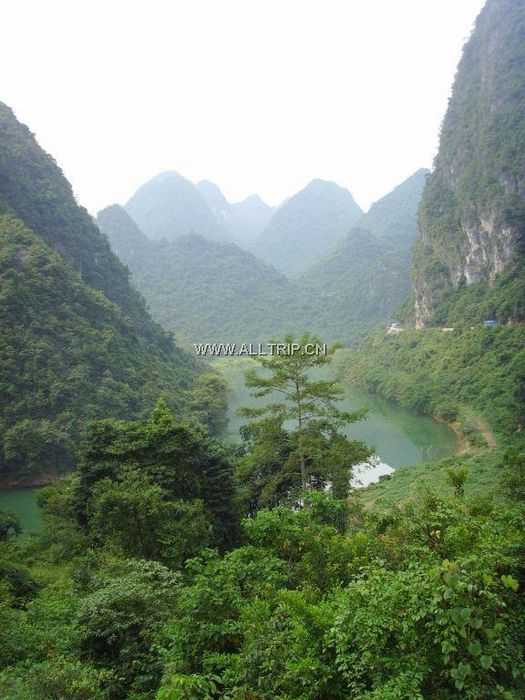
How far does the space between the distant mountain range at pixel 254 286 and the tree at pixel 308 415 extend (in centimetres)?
5718

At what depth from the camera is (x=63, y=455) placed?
17500 millimetres

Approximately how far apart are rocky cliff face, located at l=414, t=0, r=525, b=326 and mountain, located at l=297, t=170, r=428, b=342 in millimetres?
22313

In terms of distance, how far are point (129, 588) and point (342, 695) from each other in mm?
2112

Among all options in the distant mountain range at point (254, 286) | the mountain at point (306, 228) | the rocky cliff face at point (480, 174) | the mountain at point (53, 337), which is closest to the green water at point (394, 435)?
the mountain at point (53, 337)

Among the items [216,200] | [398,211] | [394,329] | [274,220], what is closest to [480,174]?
[394,329]

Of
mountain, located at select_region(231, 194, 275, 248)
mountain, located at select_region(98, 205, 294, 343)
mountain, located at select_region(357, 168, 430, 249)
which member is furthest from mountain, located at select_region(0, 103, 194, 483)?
mountain, located at select_region(231, 194, 275, 248)

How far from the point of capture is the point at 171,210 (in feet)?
412

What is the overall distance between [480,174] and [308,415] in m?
36.6

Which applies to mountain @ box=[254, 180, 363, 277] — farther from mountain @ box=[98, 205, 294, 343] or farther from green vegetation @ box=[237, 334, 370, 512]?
green vegetation @ box=[237, 334, 370, 512]

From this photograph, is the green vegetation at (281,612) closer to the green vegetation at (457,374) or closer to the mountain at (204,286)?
the green vegetation at (457,374)

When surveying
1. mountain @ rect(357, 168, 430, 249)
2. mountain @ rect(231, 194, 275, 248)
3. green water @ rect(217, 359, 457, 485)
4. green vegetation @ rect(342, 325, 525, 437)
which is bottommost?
green water @ rect(217, 359, 457, 485)

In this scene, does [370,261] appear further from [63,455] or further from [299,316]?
[63,455]

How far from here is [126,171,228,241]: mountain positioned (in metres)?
122

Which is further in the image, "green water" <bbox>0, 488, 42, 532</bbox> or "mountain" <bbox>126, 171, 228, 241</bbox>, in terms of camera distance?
"mountain" <bbox>126, 171, 228, 241</bbox>
